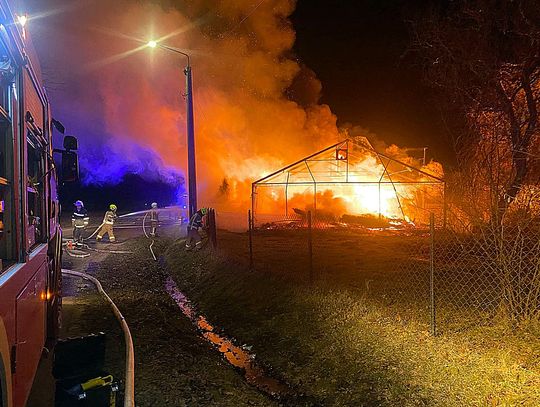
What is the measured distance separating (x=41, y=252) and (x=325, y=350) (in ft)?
10.9

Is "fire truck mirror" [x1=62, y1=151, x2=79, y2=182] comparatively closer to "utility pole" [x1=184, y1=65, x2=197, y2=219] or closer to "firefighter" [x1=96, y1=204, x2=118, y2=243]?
"utility pole" [x1=184, y1=65, x2=197, y2=219]

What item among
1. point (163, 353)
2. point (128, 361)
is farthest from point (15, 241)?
point (163, 353)

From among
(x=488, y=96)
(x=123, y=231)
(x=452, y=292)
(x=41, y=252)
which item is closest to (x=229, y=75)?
(x=123, y=231)

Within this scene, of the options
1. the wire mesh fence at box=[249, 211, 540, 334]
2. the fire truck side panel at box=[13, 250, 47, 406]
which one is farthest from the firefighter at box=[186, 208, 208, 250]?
the fire truck side panel at box=[13, 250, 47, 406]

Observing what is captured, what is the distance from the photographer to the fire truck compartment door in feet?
9.56

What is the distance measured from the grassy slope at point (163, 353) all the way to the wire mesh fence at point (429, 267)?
2257 millimetres

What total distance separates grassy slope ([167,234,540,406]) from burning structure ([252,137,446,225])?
50.0 ft

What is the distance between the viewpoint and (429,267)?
783cm

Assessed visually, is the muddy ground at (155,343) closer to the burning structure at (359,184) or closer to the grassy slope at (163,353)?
the grassy slope at (163,353)

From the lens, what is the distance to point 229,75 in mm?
29359

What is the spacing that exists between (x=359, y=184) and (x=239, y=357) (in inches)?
757

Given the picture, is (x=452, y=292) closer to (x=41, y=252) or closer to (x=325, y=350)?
(x=325, y=350)

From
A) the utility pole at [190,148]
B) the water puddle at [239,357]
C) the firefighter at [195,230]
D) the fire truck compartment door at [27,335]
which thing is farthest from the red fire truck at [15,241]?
the utility pole at [190,148]

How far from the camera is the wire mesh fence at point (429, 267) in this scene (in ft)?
17.1
